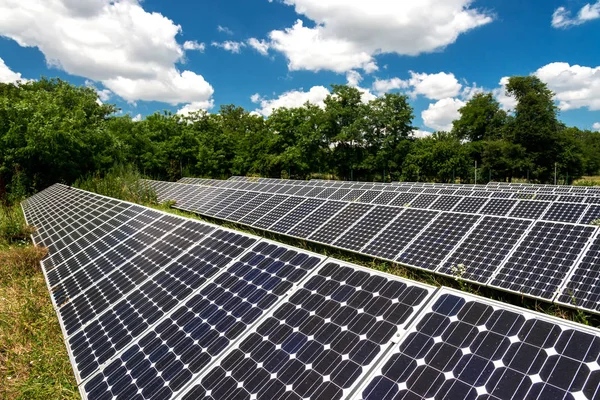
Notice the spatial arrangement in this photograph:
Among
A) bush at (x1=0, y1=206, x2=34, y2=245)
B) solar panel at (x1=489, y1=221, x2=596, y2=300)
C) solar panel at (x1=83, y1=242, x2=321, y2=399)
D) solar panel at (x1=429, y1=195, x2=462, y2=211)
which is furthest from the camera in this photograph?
solar panel at (x1=429, y1=195, x2=462, y2=211)

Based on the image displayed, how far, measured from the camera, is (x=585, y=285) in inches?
224

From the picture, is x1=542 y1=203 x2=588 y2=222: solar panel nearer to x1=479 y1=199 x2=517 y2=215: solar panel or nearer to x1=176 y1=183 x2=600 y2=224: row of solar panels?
x1=176 y1=183 x2=600 y2=224: row of solar panels

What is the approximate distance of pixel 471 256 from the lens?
722 cm

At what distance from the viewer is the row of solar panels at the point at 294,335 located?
270cm

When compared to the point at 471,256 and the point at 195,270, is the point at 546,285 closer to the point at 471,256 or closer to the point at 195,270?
the point at 471,256

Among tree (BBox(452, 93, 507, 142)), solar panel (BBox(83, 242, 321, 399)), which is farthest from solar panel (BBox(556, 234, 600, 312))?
tree (BBox(452, 93, 507, 142))

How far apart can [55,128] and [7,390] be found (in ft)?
70.7

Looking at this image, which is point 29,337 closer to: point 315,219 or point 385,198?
point 315,219

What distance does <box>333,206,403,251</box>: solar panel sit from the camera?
899 cm

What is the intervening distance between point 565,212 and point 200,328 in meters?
→ 12.3

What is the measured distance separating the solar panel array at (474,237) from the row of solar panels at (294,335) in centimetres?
368

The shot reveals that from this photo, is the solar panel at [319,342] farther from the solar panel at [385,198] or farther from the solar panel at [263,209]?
the solar panel at [385,198]

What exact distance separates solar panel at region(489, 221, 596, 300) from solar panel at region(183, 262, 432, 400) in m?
3.75

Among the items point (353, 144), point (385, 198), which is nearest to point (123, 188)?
point (385, 198)
